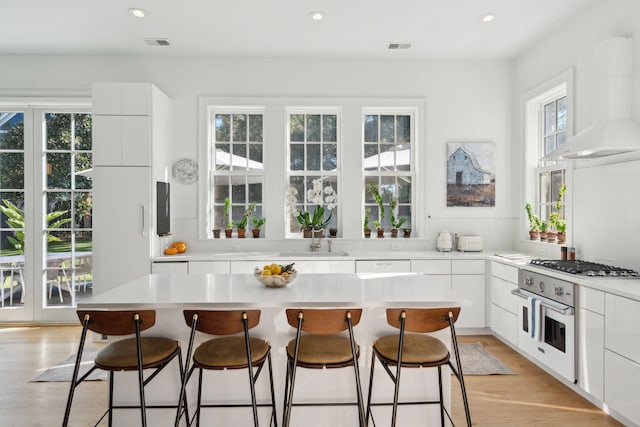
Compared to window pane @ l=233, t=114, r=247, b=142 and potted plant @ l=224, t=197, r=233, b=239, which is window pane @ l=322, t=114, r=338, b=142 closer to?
window pane @ l=233, t=114, r=247, b=142

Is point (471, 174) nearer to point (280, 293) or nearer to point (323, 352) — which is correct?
point (280, 293)

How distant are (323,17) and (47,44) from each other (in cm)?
318

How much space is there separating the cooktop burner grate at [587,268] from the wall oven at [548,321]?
10 cm

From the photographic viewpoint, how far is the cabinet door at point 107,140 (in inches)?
178

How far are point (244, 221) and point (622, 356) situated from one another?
3885 millimetres

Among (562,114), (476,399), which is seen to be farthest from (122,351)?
(562,114)

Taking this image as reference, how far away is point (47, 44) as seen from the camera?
4.78 meters

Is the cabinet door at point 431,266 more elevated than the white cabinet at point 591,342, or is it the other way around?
the cabinet door at point 431,266

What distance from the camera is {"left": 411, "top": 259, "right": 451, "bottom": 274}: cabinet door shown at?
4.64 meters

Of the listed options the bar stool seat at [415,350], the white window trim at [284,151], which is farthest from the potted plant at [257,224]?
the bar stool seat at [415,350]

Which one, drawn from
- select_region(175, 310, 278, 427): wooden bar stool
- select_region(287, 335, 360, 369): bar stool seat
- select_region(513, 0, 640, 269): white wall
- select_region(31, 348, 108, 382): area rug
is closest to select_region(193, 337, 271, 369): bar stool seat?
select_region(175, 310, 278, 427): wooden bar stool

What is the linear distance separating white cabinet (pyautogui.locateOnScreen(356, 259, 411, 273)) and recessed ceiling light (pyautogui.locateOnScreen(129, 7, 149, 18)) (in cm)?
325

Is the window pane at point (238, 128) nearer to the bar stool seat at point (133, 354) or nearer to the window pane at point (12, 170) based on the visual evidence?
the window pane at point (12, 170)

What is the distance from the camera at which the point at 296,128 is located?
17.6ft
